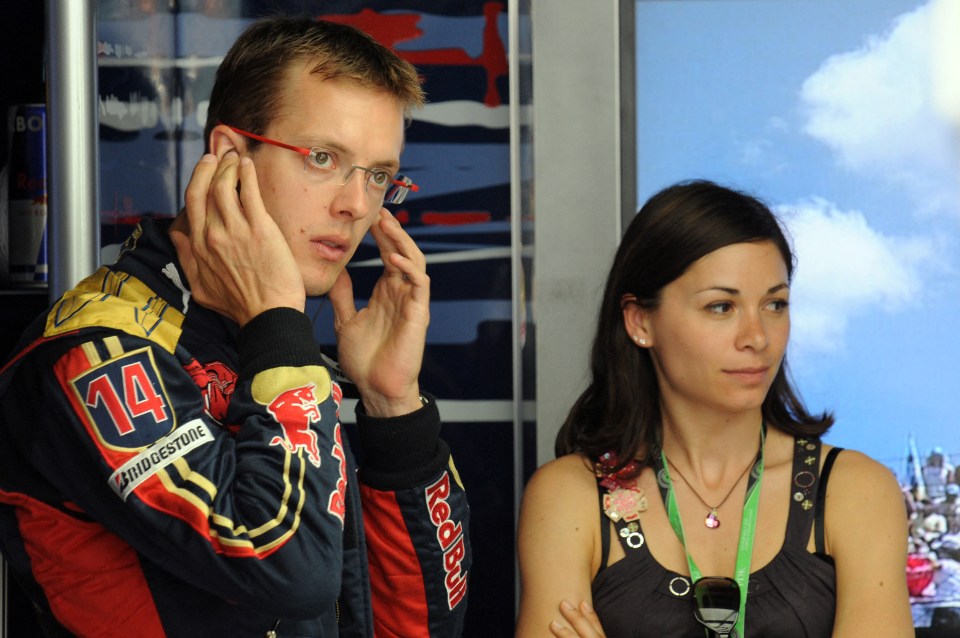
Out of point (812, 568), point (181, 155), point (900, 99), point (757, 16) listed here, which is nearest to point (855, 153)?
point (900, 99)

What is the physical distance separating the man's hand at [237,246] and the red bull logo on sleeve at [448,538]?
39cm

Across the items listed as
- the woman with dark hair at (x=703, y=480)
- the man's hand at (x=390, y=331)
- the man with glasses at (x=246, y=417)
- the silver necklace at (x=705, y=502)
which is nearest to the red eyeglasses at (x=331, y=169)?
the man with glasses at (x=246, y=417)

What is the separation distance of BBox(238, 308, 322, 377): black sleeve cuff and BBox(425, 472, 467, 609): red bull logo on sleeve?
0.37 metres

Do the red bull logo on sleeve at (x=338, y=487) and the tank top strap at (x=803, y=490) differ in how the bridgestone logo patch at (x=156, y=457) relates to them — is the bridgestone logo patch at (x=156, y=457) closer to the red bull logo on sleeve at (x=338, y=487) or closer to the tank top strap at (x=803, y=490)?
the red bull logo on sleeve at (x=338, y=487)

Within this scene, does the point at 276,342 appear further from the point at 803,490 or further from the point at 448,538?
the point at 803,490

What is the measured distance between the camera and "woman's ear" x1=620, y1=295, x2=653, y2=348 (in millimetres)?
2268

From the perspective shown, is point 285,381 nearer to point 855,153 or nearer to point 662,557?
point 662,557

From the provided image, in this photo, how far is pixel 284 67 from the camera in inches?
57.5

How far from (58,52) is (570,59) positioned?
1.16 meters

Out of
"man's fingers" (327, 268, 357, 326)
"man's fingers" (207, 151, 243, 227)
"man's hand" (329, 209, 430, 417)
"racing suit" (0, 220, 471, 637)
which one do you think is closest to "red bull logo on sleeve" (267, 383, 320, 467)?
"racing suit" (0, 220, 471, 637)

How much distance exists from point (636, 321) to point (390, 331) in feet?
2.51

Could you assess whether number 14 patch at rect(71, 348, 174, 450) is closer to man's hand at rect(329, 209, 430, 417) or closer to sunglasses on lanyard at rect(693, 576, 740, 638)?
man's hand at rect(329, 209, 430, 417)

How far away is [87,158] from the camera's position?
2029 mm

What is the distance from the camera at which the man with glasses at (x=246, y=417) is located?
118 cm
